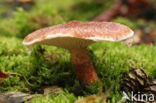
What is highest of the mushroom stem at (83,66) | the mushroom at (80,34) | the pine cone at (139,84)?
the mushroom at (80,34)

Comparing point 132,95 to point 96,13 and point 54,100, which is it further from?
point 96,13

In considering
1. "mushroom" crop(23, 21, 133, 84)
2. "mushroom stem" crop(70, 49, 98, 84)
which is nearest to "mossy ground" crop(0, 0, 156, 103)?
"mushroom stem" crop(70, 49, 98, 84)

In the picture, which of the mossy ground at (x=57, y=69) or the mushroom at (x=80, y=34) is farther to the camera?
the mossy ground at (x=57, y=69)

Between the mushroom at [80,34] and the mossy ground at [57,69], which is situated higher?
the mushroom at [80,34]

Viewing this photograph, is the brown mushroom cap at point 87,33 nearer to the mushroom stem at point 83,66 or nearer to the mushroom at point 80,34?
the mushroom at point 80,34

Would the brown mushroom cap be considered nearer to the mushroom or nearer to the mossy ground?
the mushroom

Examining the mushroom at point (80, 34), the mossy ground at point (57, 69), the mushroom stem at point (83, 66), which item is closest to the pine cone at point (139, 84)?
the mossy ground at point (57, 69)
